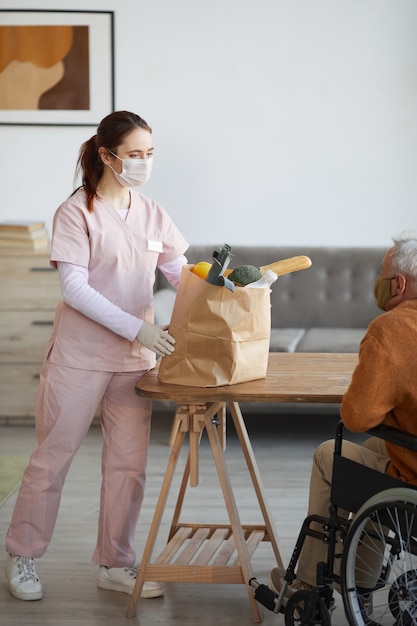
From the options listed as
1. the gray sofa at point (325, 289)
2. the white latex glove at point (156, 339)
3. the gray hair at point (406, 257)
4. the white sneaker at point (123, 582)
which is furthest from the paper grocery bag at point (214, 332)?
the gray sofa at point (325, 289)

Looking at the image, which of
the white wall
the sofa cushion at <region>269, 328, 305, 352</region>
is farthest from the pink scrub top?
the white wall

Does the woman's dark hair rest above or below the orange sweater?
above

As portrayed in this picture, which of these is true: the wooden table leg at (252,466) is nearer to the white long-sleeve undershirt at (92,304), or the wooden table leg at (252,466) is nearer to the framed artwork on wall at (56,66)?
the white long-sleeve undershirt at (92,304)

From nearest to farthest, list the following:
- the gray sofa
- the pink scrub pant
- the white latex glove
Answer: the white latex glove
the pink scrub pant
the gray sofa

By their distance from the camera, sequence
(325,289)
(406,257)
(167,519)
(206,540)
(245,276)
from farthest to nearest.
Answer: (325,289), (167,519), (206,540), (245,276), (406,257)

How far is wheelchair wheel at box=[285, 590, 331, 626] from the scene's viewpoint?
2.22m

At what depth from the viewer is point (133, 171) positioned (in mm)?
2596

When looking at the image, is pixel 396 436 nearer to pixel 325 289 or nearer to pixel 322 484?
pixel 322 484

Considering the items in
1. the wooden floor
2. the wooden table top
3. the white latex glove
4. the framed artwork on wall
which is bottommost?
the wooden floor

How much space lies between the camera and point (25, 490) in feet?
8.82

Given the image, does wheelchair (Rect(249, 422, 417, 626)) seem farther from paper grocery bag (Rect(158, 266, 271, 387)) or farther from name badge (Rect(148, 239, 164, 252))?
name badge (Rect(148, 239, 164, 252))

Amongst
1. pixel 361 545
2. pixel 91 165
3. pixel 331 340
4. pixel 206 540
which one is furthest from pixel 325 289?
pixel 361 545

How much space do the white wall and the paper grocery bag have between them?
2.62 m

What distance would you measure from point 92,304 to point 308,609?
914 mm
